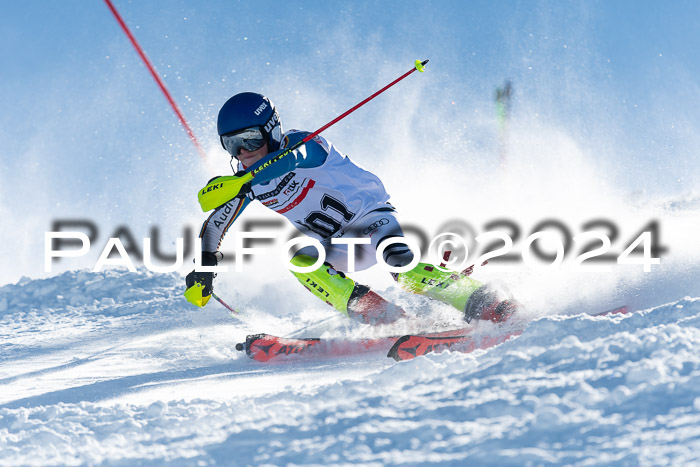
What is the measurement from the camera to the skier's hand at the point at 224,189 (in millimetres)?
3945

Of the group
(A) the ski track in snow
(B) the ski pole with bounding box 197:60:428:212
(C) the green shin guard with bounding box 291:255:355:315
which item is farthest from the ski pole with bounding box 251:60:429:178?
(A) the ski track in snow

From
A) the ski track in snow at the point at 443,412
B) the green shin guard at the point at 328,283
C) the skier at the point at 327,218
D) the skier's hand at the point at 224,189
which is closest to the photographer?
the ski track in snow at the point at 443,412

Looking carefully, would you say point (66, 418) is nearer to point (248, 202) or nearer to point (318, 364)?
point (318, 364)

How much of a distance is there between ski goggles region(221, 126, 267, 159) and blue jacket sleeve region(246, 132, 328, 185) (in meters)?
0.20

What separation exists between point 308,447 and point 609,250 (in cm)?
393

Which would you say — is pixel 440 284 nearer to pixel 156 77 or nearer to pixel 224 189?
pixel 224 189

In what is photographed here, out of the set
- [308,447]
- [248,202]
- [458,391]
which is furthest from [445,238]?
[308,447]

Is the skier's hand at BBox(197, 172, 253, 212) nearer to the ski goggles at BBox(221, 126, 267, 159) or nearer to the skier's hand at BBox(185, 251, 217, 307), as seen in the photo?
the ski goggles at BBox(221, 126, 267, 159)

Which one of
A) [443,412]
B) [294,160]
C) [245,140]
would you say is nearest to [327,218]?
[294,160]

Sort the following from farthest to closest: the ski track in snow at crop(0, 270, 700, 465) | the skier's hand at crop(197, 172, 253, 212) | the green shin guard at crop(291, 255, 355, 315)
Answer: the green shin guard at crop(291, 255, 355, 315), the skier's hand at crop(197, 172, 253, 212), the ski track in snow at crop(0, 270, 700, 465)

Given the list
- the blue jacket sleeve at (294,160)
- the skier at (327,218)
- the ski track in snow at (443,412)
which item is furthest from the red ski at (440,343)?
the blue jacket sleeve at (294,160)

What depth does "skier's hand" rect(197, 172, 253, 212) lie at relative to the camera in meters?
3.95

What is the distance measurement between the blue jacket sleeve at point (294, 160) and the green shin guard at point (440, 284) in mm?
999

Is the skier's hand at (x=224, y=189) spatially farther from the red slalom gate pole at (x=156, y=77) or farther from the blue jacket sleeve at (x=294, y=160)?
the red slalom gate pole at (x=156, y=77)
